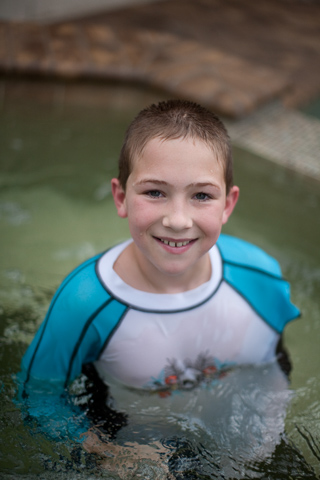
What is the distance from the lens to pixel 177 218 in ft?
4.57

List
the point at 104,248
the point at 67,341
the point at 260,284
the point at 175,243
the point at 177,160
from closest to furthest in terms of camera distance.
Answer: the point at 177,160, the point at 175,243, the point at 67,341, the point at 260,284, the point at 104,248

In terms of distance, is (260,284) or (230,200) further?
(260,284)

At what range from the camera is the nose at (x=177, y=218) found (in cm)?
139

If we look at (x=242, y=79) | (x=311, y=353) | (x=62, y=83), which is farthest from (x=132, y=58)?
(x=311, y=353)

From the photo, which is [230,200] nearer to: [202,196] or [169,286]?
[202,196]

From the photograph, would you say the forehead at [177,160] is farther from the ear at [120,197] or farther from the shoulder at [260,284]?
the shoulder at [260,284]

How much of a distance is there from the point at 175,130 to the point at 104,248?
1763mm

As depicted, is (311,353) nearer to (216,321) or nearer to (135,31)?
(216,321)

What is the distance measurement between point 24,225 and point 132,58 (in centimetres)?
204

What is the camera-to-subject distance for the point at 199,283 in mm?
1697

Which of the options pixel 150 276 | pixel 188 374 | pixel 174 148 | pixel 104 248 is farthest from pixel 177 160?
pixel 104 248

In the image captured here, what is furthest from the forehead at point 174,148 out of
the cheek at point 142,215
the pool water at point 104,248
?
the pool water at point 104,248

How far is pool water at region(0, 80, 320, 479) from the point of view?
5.81ft

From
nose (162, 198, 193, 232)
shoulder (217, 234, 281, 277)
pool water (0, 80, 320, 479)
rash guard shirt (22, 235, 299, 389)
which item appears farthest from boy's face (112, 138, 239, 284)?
pool water (0, 80, 320, 479)
